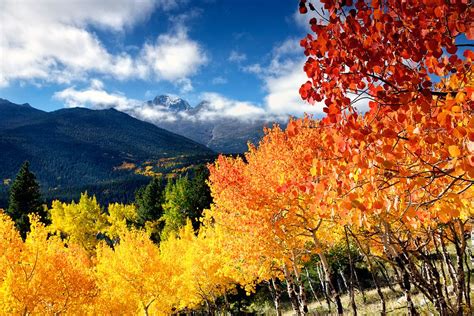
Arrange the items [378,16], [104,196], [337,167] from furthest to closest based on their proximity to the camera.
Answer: [104,196]
[337,167]
[378,16]

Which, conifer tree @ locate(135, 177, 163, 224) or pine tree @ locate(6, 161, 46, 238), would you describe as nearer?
pine tree @ locate(6, 161, 46, 238)

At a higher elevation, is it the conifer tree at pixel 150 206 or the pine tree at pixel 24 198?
the pine tree at pixel 24 198

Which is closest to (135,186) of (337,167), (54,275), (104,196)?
(104,196)

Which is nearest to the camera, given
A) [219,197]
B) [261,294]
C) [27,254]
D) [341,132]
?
[341,132]

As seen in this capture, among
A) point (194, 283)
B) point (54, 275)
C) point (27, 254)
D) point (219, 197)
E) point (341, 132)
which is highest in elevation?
point (341, 132)

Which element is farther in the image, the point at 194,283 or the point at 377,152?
the point at 194,283

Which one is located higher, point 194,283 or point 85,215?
point 85,215

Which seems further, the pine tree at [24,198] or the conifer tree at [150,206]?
the conifer tree at [150,206]

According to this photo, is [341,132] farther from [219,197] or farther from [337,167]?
[219,197]

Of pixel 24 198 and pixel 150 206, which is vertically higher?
pixel 24 198

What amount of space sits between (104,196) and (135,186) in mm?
13215

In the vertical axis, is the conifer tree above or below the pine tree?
below

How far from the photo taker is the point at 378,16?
319 cm

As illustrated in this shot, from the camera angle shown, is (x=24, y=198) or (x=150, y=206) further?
(x=150, y=206)
